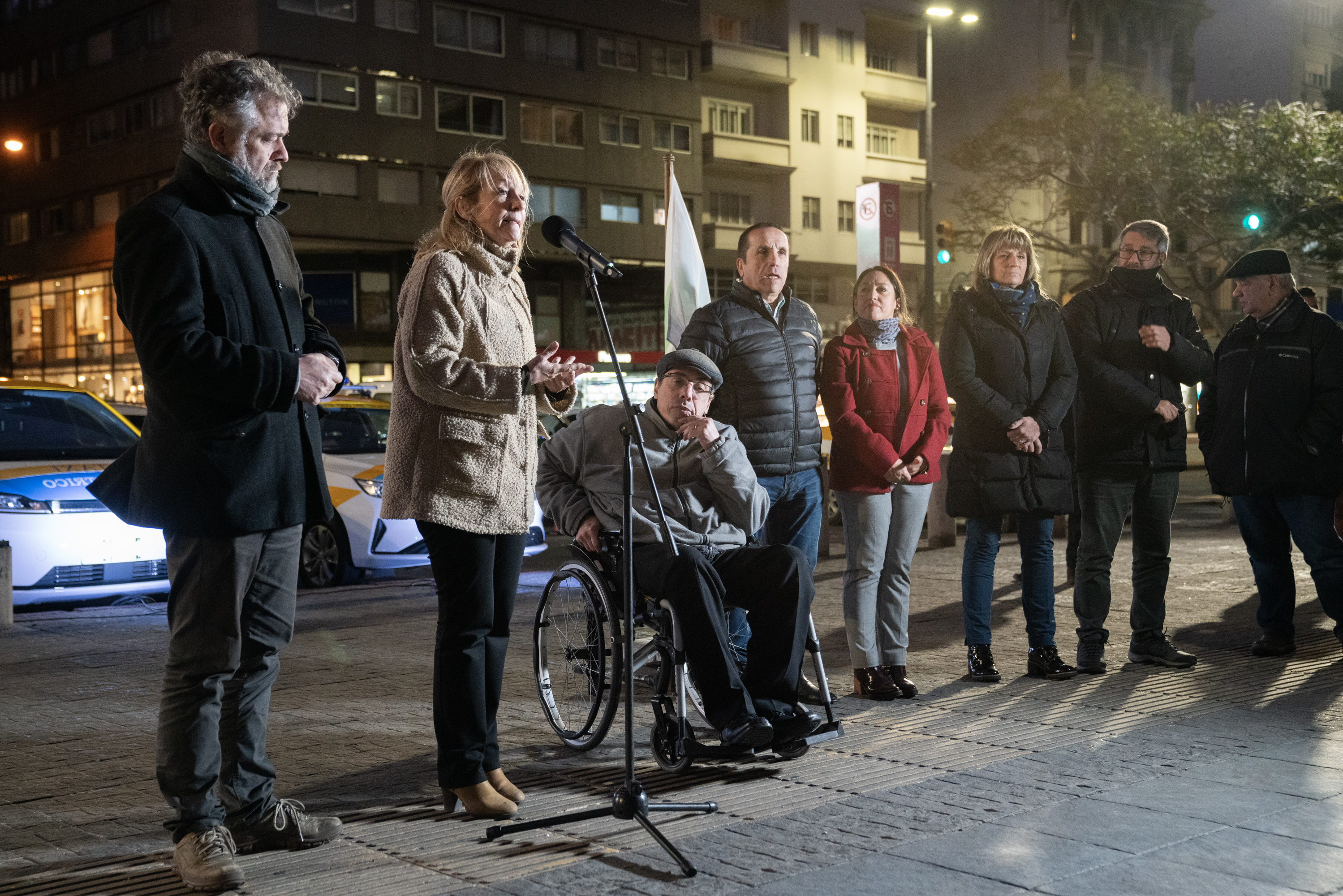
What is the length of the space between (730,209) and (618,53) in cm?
698

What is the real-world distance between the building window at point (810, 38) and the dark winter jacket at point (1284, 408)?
46.6 m

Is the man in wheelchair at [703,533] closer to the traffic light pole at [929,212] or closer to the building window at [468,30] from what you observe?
the traffic light pole at [929,212]

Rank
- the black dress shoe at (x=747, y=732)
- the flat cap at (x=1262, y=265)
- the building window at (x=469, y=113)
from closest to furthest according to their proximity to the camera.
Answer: the black dress shoe at (x=747, y=732) → the flat cap at (x=1262, y=265) → the building window at (x=469, y=113)

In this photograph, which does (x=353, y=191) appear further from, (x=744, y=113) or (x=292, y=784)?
(x=292, y=784)

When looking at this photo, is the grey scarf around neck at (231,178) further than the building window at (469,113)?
No

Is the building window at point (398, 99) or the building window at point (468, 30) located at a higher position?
the building window at point (468, 30)

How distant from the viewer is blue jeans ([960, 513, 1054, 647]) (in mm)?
6938

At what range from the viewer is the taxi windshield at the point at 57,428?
9945 mm

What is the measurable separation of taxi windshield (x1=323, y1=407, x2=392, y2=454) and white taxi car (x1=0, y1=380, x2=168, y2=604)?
219 centimetres

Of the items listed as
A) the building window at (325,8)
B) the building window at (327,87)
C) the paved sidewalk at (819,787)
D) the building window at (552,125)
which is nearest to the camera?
the paved sidewalk at (819,787)

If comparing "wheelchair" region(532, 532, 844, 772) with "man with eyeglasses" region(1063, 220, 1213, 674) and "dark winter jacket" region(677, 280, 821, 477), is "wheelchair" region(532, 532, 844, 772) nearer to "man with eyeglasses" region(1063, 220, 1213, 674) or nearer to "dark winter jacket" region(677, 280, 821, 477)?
"dark winter jacket" region(677, 280, 821, 477)

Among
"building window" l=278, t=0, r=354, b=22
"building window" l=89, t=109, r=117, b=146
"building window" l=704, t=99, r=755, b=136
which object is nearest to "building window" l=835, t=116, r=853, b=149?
"building window" l=704, t=99, r=755, b=136

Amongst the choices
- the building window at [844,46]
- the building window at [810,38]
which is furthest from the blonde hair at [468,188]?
the building window at [844,46]

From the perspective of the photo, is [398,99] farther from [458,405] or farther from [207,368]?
[207,368]
